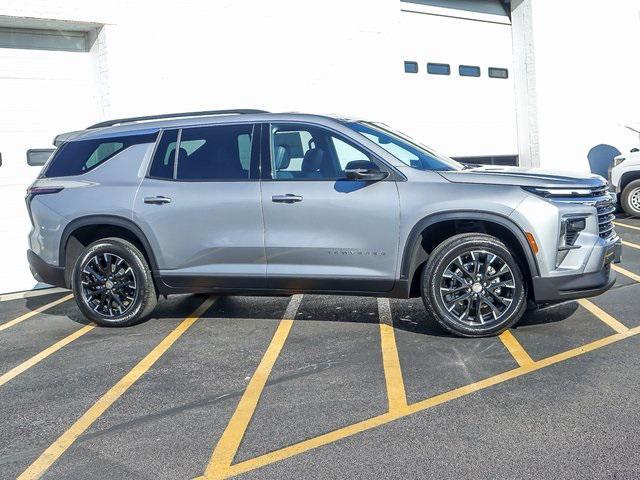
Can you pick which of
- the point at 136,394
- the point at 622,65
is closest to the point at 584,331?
the point at 136,394

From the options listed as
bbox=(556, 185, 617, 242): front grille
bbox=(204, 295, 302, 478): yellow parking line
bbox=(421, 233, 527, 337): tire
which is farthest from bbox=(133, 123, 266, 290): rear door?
bbox=(556, 185, 617, 242): front grille

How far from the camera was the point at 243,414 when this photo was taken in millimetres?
4789

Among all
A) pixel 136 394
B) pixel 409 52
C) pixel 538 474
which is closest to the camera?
pixel 538 474

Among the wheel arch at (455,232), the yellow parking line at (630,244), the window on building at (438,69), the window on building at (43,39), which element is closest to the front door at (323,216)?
the wheel arch at (455,232)

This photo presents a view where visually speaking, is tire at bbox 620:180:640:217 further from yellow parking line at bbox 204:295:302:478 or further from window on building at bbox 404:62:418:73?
yellow parking line at bbox 204:295:302:478

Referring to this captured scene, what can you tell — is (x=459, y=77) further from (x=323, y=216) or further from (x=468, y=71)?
(x=323, y=216)

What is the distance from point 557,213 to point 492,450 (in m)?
2.49

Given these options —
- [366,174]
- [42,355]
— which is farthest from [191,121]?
[42,355]

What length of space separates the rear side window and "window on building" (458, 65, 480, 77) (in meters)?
10.2

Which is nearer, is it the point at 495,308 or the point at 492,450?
the point at 492,450

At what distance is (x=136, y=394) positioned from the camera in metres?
5.31

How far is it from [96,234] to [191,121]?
4.79ft

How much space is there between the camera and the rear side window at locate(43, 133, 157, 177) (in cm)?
733

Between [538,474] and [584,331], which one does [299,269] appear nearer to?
[584,331]
